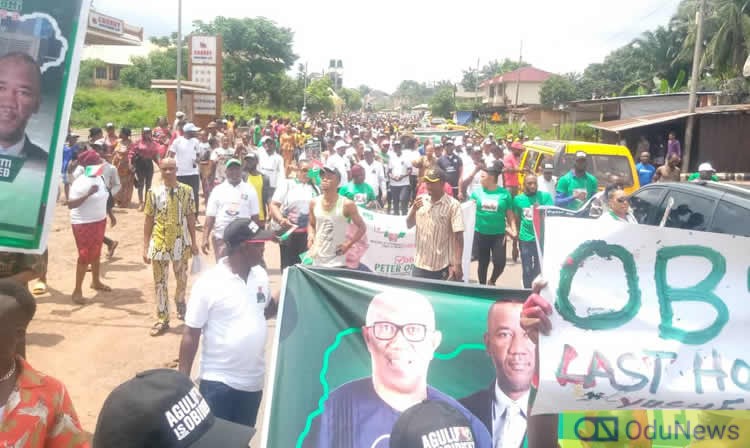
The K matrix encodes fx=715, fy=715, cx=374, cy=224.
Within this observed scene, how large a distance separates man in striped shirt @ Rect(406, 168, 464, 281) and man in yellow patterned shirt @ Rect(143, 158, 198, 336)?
94.6 inches

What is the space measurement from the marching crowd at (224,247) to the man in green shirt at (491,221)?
0.01m

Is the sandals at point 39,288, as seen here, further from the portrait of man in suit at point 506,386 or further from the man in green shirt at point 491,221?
the portrait of man in suit at point 506,386

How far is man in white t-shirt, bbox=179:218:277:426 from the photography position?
12.7 feet

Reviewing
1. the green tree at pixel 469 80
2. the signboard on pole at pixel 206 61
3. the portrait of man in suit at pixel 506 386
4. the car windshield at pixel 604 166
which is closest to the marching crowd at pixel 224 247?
the portrait of man in suit at pixel 506 386

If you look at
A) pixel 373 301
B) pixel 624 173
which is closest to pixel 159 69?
pixel 624 173

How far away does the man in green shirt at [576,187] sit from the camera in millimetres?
9820

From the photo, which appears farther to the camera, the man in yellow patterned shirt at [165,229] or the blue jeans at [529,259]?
the blue jeans at [529,259]

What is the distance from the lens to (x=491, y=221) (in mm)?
8227

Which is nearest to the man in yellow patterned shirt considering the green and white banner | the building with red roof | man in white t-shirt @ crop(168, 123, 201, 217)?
the green and white banner

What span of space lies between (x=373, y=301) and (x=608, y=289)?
1240 millimetres

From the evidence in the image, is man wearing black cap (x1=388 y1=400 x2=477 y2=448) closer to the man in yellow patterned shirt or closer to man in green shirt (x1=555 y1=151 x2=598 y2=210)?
the man in yellow patterned shirt

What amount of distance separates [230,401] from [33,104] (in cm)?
189

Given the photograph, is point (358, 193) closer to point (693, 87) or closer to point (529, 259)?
point (529, 259)

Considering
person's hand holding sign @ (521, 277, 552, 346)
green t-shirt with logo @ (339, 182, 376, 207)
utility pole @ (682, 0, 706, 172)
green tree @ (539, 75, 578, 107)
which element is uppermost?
green tree @ (539, 75, 578, 107)
